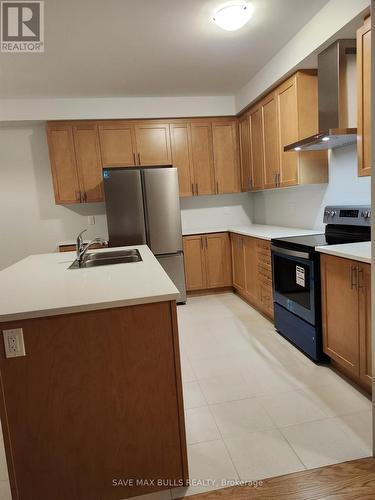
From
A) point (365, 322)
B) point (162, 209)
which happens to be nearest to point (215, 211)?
point (162, 209)

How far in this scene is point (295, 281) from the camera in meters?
2.66

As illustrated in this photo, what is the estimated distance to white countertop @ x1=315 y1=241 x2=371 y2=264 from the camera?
1.89 meters

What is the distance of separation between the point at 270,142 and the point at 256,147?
378mm

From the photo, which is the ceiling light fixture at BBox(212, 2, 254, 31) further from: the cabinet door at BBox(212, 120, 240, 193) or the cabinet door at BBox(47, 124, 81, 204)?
the cabinet door at BBox(47, 124, 81, 204)

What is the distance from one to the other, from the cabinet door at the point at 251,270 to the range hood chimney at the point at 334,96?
125 centimetres

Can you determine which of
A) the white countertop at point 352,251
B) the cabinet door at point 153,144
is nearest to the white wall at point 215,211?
the cabinet door at point 153,144

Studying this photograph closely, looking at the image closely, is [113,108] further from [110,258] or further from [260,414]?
[260,414]

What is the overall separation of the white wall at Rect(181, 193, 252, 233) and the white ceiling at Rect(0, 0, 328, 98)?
1496 millimetres

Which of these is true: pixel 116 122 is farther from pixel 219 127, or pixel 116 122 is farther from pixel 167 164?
pixel 219 127

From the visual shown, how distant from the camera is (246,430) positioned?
183 centimetres

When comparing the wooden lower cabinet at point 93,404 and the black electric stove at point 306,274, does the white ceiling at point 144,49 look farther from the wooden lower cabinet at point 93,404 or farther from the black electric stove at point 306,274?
the wooden lower cabinet at point 93,404

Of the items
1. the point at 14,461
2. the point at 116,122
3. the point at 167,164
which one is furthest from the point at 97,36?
the point at 14,461

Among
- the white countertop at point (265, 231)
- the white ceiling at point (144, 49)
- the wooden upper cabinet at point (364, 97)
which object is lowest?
the white countertop at point (265, 231)

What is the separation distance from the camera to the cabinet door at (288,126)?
305 centimetres
